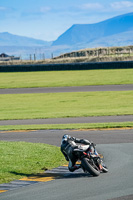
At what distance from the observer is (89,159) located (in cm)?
1134

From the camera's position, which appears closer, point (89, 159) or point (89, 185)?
point (89, 185)

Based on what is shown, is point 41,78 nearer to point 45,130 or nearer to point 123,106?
point 123,106

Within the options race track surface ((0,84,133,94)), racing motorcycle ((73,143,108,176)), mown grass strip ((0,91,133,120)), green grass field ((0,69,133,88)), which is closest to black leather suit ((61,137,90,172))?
racing motorcycle ((73,143,108,176))

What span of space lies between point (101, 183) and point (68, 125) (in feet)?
43.3

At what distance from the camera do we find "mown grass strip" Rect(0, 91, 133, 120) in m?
29.9

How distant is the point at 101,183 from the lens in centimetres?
1072

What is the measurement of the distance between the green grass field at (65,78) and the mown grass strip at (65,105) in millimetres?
8735

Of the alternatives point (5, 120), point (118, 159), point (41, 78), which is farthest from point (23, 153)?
point (41, 78)

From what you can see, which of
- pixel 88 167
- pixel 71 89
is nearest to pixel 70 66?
pixel 71 89

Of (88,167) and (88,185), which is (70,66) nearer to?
(88,167)

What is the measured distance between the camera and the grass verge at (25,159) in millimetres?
12422

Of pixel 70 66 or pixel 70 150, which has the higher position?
pixel 70 66

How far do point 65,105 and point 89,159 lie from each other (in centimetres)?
2451

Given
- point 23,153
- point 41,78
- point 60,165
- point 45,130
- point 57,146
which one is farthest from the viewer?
point 41,78
